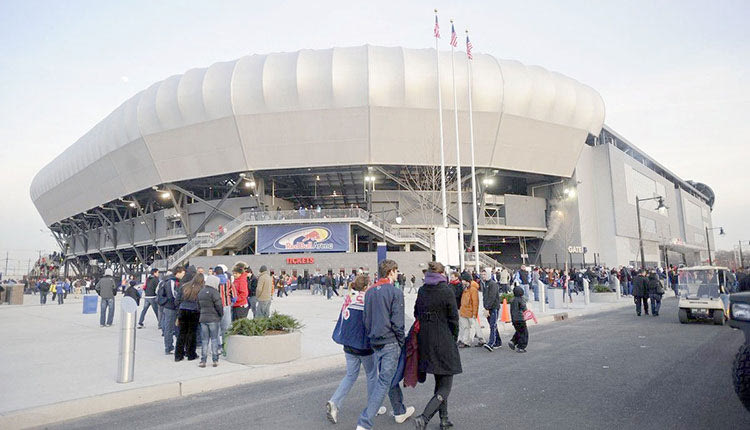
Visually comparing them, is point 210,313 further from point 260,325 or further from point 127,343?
point 127,343

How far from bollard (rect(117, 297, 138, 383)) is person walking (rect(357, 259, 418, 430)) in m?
4.07

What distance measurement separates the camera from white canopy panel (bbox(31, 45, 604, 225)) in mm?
37562

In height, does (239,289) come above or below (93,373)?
above

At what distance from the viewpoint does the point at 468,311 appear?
1030cm

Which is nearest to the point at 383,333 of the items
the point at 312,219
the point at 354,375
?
the point at 354,375

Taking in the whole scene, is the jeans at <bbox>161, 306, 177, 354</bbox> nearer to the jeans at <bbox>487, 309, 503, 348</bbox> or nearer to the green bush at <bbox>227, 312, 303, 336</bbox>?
the green bush at <bbox>227, 312, 303, 336</bbox>

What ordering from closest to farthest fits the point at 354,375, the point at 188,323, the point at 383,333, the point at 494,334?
the point at 383,333
the point at 354,375
the point at 188,323
the point at 494,334

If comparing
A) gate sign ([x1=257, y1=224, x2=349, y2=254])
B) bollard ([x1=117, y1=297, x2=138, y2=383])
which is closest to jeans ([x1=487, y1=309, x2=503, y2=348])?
bollard ([x1=117, y1=297, x2=138, y2=383])

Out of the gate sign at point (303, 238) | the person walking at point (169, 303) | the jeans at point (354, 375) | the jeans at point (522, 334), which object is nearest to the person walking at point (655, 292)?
the jeans at point (522, 334)

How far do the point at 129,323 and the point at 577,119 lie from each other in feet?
147

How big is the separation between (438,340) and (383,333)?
23.4 inches

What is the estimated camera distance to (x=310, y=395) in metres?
6.26

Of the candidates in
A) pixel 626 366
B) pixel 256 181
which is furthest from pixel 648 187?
pixel 626 366

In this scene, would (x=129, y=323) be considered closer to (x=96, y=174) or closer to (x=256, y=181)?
(x=256, y=181)
